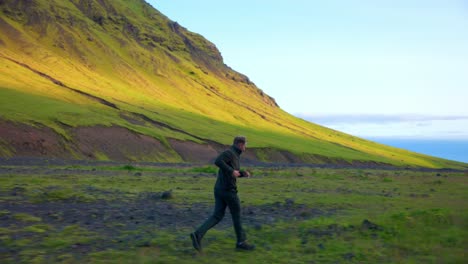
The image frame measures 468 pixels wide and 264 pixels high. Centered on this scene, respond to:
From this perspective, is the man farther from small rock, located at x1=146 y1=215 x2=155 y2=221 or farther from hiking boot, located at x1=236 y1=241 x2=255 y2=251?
small rock, located at x1=146 y1=215 x2=155 y2=221

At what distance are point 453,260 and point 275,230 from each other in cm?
558

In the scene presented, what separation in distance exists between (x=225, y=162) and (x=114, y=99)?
9930 cm

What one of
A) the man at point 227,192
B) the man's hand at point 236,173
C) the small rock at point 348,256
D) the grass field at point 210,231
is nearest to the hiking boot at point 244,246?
the man at point 227,192

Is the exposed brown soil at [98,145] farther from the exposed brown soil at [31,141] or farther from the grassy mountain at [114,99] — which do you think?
the grassy mountain at [114,99]

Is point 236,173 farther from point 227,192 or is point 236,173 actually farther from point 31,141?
point 31,141

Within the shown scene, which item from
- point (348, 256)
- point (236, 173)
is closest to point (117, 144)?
point (236, 173)

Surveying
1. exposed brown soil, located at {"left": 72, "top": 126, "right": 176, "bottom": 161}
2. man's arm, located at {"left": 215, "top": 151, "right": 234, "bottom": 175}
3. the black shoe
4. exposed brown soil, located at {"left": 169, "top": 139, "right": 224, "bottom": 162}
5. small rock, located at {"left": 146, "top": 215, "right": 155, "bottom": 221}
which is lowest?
exposed brown soil, located at {"left": 72, "top": 126, "right": 176, "bottom": 161}

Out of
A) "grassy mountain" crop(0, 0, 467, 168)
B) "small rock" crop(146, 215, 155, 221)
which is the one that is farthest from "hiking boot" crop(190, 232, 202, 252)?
"grassy mountain" crop(0, 0, 467, 168)

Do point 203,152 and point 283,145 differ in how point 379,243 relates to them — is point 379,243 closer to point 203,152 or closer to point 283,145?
point 203,152

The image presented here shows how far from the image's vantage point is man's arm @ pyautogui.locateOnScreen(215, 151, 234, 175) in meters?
12.6

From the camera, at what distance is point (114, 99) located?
10812 cm

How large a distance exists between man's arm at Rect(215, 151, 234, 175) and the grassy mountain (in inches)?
2165

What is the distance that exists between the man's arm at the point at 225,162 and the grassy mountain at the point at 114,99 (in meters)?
55.0

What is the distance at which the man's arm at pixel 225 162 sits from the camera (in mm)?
12636
